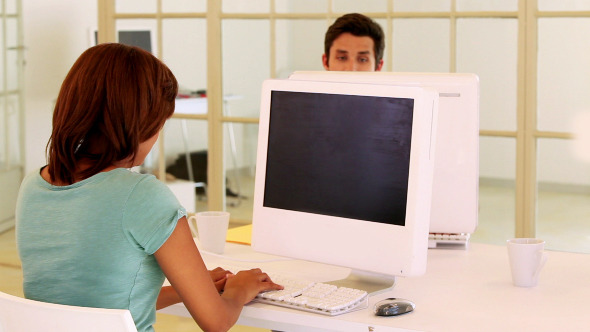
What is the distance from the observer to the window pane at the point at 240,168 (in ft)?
14.4

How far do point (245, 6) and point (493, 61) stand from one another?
1228mm

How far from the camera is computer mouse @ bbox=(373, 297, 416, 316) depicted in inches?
62.9

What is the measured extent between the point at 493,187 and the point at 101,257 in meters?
4.67

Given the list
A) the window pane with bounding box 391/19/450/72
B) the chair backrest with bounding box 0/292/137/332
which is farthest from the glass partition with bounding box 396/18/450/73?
the chair backrest with bounding box 0/292/137/332

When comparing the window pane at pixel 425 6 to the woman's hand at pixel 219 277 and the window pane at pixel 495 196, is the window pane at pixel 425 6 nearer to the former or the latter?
the window pane at pixel 495 196

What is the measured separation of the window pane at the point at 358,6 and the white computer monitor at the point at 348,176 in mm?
2233

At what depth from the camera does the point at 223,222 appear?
2.15 meters

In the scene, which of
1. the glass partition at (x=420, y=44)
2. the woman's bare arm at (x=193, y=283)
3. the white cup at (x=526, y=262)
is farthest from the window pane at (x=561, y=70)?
the woman's bare arm at (x=193, y=283)

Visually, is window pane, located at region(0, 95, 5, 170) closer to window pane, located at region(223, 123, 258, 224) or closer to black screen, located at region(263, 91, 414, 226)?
window pane, located at region(223, 123, 258, 224)

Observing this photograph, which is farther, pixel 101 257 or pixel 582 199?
pixel 582 199

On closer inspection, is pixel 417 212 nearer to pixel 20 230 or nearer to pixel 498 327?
pixel 498 327

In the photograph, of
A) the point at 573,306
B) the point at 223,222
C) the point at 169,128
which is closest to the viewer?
the point at 573,306

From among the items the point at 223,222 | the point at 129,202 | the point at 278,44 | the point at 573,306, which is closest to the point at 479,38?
the point at 278,44

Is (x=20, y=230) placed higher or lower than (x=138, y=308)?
higher
